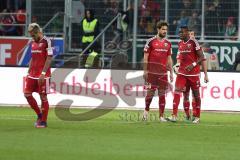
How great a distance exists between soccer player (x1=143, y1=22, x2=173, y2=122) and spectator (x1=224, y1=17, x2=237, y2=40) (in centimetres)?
941

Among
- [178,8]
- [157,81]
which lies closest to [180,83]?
[157,81]

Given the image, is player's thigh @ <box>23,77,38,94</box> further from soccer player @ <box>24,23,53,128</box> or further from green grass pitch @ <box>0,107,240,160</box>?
green grass pitch @ <box>0,107,240,160</box>

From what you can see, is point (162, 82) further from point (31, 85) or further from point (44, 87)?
point (31, 85)

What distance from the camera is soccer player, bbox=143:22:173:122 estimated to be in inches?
773

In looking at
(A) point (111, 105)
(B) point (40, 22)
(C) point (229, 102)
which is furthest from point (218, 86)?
(B) point (40, 22)

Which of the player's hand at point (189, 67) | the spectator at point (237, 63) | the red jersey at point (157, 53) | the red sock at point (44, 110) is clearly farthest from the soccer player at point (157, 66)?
the spectator at point (237, 63)

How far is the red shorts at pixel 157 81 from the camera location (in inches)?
776

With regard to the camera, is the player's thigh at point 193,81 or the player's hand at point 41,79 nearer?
the player's hand at point 41,79

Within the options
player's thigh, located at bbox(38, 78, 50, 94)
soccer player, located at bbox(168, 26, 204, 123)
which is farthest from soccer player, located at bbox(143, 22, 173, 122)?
player's thigh, located at bbox(38, 78, 50, 94)

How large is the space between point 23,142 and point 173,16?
50.1 ft

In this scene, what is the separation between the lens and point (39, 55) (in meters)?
18.2

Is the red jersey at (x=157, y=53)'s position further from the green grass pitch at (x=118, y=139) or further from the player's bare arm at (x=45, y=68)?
the player's bare arm at (x=45, y=68)

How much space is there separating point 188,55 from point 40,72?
3.68 metres

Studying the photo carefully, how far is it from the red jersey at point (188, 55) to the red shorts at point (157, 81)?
1.41ft
